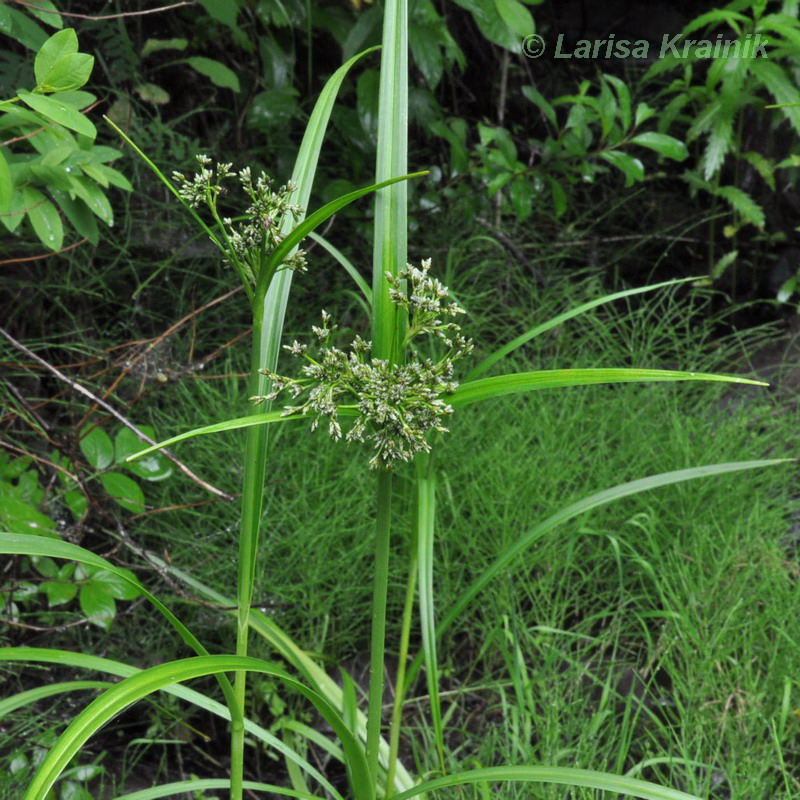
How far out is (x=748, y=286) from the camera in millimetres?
3240

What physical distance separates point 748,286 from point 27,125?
2.58m

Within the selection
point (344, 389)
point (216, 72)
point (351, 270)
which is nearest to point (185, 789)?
point (344, 389)

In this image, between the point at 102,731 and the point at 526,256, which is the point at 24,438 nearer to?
the point at 102,731

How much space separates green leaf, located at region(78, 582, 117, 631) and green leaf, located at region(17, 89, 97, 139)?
2.45 feet

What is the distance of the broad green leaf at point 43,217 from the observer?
1.45 m

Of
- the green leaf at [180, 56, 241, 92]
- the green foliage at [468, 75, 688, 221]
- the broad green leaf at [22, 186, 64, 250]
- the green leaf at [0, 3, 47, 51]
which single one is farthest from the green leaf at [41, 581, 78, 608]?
the green foliage at [468, 75, 688, 221]

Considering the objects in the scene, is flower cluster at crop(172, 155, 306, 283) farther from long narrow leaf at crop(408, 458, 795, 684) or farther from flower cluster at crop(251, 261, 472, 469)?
long narrow leaf at crop(408, 458, 795, 684)

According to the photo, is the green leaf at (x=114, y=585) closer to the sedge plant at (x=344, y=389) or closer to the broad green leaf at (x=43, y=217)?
the sedge plant at (x=344, y=389)

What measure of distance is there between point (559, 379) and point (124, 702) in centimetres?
49

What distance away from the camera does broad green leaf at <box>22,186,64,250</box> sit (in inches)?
57.0

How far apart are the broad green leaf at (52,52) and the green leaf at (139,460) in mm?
657

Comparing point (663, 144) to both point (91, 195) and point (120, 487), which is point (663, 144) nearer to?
point (91, 195)

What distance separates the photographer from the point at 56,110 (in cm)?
113

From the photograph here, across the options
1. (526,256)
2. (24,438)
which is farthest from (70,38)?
(526,256)
